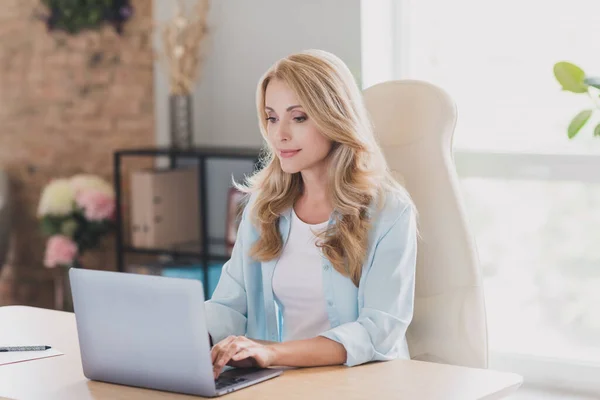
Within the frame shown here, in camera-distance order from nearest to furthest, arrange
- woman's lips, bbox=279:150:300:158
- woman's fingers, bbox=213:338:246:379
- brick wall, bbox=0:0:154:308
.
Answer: woman's fingers, bbox=213:338:246:379 → woman's lips, bbox=279:150:300:158 → brick wall, bbox=0:0:154:308

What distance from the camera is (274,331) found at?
2297 mm

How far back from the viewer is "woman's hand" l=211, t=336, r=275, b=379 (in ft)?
6.04

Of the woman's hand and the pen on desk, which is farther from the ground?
the woman's hand

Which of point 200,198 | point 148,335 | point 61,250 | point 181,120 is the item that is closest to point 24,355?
point 148,335

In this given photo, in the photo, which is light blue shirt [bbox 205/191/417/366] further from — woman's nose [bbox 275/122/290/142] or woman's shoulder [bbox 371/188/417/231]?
woman's nose [bbox 275/122/290/142]

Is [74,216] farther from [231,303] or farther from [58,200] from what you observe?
[231,303]

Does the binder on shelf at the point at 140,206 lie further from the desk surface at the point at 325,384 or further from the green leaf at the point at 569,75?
the desk surface at the point at 325,384

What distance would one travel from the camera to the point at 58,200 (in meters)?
4.29

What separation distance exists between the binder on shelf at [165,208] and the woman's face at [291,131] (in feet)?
6.33

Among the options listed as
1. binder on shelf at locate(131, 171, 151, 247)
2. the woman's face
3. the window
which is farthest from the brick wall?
the woman's face

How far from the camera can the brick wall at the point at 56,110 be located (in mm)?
4469

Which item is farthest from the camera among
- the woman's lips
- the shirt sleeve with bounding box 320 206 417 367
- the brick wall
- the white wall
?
the brick wall

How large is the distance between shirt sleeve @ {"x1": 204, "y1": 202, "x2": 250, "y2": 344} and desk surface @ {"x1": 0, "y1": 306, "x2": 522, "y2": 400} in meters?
0.32

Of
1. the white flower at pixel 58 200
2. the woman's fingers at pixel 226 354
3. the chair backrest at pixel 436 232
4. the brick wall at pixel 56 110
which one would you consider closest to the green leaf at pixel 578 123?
the chair backrest at pixel 436 232
